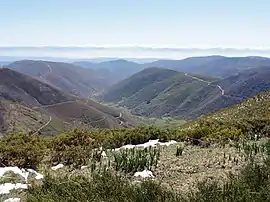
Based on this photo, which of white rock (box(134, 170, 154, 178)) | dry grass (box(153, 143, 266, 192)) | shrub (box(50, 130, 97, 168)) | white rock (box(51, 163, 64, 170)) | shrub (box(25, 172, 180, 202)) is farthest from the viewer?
shrub (box(50, 130, 97, 168))

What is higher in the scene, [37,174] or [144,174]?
[144,174]

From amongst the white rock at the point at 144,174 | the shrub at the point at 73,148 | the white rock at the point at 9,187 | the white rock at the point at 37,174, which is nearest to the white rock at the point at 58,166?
the shrub at the point at 73,148

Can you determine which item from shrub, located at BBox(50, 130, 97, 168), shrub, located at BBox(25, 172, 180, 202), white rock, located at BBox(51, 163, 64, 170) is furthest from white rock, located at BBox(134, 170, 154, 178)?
white rock, located at BBox(51, 163, 64, 170)

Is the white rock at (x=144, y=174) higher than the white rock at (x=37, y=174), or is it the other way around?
the white rock at (x=144, y=174)

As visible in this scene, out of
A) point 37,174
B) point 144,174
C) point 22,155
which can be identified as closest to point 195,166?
point 144,174

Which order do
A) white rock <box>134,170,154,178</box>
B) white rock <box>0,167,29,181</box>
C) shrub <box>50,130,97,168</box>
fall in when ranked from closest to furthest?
white rock <box>134,170,154,178</box> → white rock <box>0,167,29,181</box> → shrub <box>50,130,97,168</box>

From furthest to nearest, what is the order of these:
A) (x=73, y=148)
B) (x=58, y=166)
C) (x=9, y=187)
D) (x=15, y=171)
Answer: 1. (x=73, y=148)
2. (x=58, y=166)
3. (x=15, y=171)
4. (x=9, y=187)

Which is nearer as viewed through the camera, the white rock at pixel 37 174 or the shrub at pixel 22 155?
the white rock at pixel 37 174

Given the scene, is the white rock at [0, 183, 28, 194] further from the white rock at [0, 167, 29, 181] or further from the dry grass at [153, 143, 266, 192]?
the dry grass at [153, 143, 266, 192]

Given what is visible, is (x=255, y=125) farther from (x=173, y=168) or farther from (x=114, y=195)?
(x=114, y=195)

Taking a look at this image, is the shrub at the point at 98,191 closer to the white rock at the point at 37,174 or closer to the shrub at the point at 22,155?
the white rock at the point at 37,174

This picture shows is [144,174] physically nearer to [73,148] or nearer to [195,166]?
[195,166]

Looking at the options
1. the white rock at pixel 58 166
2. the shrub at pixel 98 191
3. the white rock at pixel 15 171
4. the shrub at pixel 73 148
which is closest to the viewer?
the shrub at pixel 98 191

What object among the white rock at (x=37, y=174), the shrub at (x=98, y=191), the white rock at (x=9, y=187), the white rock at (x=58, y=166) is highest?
the shrub at (x=98, y=191)
